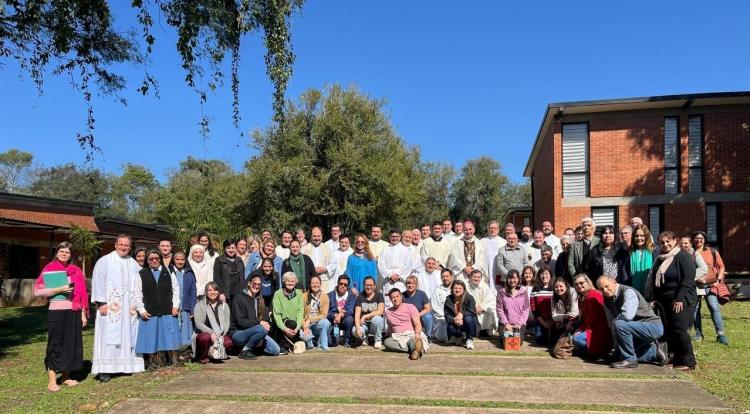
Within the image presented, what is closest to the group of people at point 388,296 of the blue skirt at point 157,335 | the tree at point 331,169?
the blue skirt at point 157,335

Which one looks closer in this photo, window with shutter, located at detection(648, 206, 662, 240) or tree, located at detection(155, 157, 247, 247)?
window with shutter, located at detection(648, 206, 662, 240)

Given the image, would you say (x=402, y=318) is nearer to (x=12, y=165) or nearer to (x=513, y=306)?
(x=513, y=306)

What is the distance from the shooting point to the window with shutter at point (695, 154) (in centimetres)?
1825

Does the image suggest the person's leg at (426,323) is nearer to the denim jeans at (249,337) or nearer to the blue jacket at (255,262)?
the denim jeans at (249,337)

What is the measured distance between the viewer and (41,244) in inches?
957

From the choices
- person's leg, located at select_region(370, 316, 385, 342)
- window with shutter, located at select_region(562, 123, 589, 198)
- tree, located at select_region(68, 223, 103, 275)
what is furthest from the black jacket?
tree, located at select_region(68, 223, 103, 275)

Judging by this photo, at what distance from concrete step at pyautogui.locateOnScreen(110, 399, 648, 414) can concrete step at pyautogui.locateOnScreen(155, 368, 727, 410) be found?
0.29 metres

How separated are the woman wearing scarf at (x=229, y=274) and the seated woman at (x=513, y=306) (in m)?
4.24

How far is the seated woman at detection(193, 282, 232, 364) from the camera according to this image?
7941 millimetres

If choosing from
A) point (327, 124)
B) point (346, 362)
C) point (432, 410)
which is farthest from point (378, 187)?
point (432, 410)

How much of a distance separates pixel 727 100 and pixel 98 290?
18938 millimetres

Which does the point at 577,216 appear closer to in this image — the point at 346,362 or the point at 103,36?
the point at 346,362

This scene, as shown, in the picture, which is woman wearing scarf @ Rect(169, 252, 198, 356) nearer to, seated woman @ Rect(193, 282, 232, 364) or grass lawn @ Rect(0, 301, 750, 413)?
seated woman @ Rect(193, 282, 232, 364)

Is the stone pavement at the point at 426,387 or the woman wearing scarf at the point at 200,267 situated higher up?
the woman wearing scarf at the point at 200,267
